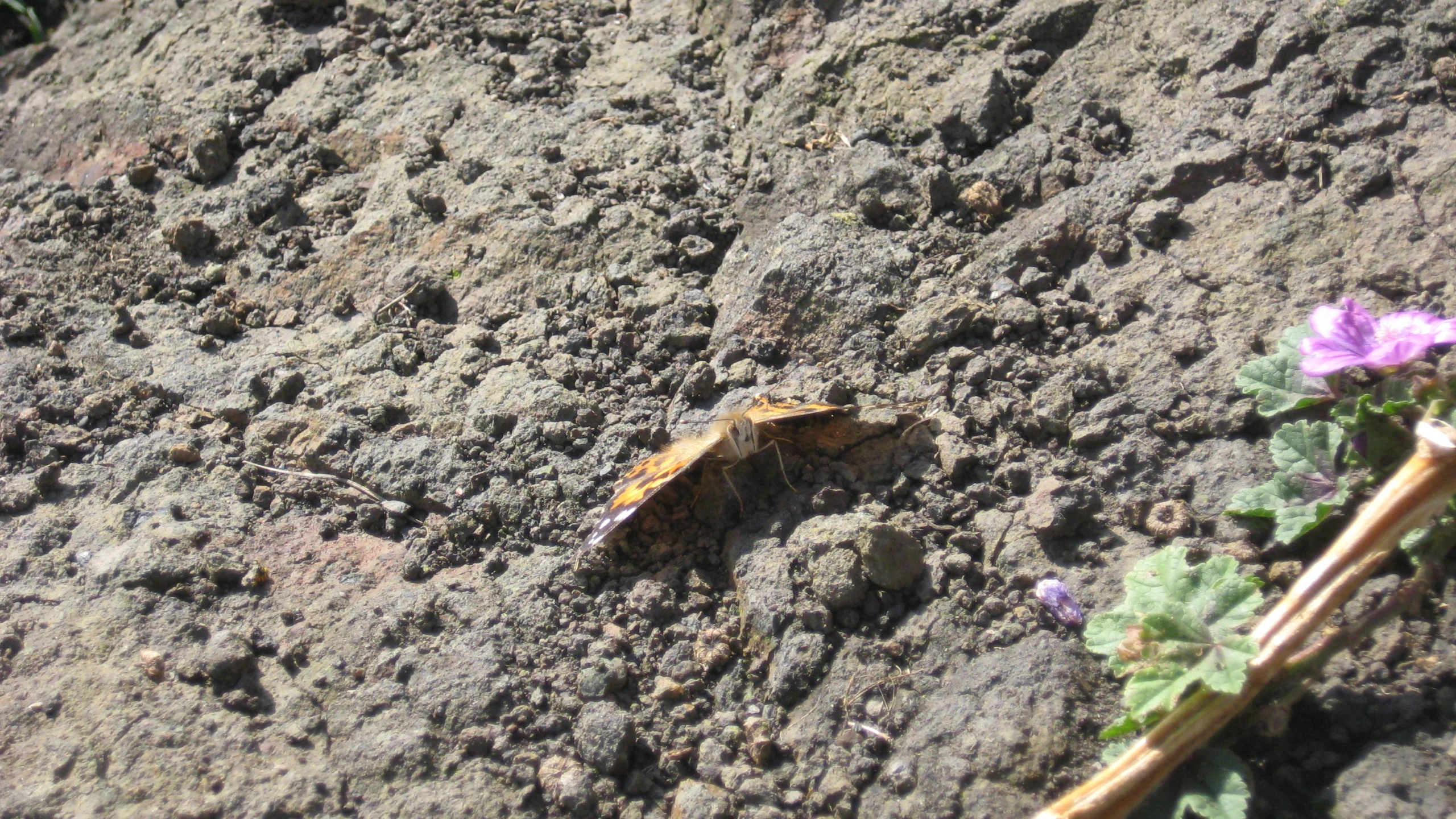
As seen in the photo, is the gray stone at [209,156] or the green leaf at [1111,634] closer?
the green leaf at [1111,634]

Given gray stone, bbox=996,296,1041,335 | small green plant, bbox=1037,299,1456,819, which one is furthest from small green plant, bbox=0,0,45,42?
small green plant, bbox=1037,299,1456,819

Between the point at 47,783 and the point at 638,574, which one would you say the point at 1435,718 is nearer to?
the point at 638,574

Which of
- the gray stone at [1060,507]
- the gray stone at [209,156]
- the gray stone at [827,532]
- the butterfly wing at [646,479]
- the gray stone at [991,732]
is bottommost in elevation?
the gray stone at [991,732]

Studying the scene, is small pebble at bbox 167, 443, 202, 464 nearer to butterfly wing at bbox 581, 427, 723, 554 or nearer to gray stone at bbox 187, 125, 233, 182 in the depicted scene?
butterfly wing at bbox 581, 427, 723, 554

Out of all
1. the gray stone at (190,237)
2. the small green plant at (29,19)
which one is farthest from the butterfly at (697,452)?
the small green plant at (29,19)

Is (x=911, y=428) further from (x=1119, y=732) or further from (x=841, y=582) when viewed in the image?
(x=1119, y=732)

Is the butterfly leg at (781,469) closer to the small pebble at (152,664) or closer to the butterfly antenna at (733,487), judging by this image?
the butterfly antenna at (733,487)

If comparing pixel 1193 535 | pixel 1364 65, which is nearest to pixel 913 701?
pixel 1193 535

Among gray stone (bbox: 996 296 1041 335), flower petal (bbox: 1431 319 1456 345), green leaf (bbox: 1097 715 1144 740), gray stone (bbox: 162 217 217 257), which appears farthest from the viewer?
gray stone (bbox: 162 217 217 257)

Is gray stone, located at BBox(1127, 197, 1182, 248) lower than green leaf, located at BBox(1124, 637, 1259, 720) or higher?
higher
